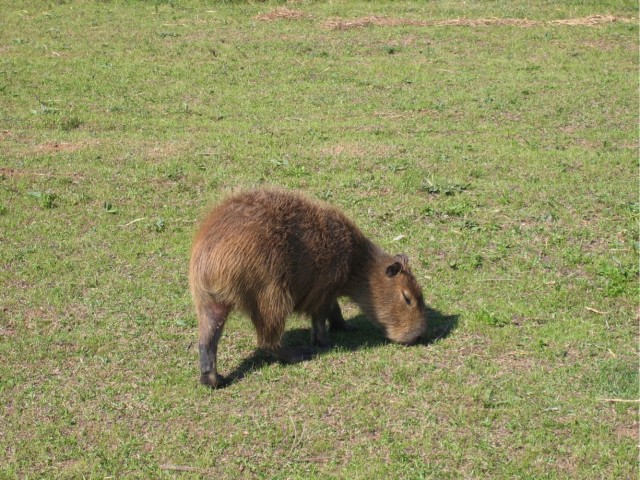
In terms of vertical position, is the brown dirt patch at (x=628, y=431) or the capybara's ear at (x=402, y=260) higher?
the capybara's ear at (x=402, y=260)

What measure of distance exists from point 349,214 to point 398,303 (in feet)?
7.03

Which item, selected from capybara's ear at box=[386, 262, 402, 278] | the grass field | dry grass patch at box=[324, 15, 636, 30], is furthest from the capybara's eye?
dry grass patch at box=[324, 15, 636, 30]

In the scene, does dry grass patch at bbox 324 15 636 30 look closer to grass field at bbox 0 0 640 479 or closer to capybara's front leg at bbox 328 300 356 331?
grass field at bbox 0 0 640 479

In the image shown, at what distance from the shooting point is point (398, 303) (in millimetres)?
6039

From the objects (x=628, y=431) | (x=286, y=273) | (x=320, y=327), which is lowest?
(x=628, y=431)

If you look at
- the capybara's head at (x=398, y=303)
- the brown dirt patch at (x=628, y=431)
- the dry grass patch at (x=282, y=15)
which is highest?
the dry grass patch at (x=282, y=15)

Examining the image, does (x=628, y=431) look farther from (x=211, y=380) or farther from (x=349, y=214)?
(x=349, y=214)

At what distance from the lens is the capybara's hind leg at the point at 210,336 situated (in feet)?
17.7

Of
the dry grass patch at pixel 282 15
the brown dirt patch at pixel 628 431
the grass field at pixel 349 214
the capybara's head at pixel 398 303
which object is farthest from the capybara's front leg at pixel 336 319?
the dry grass patch at pixel 282 15

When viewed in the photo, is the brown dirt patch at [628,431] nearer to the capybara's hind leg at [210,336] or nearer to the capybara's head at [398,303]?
the capybara's head at [398,303]

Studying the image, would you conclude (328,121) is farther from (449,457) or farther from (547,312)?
(449,457)

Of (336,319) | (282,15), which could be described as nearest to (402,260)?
(336,319)

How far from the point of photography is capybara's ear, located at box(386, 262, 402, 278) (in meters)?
6.02

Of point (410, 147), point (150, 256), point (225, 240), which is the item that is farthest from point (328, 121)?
point (225, 240)
